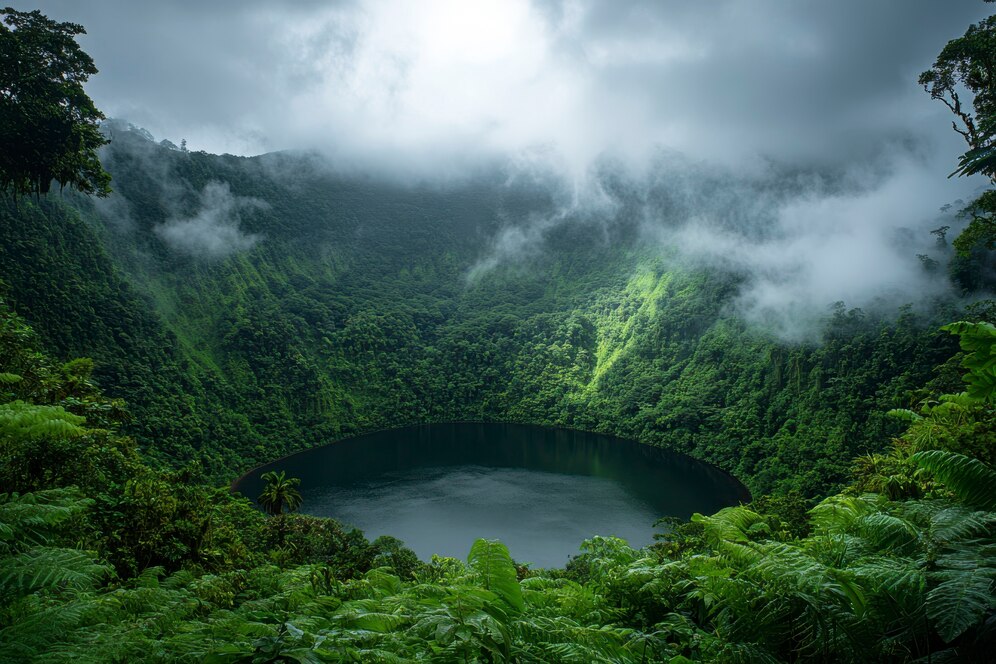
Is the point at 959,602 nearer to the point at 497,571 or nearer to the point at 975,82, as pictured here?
the point at 497,571

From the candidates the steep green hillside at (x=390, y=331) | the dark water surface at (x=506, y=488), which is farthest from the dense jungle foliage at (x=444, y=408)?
the dark water surface at (x=506, y=488)

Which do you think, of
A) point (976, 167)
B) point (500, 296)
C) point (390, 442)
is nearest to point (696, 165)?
point (500, 296)

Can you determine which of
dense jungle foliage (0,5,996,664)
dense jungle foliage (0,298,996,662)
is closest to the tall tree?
dense jungle foliage (0,5,996,664)

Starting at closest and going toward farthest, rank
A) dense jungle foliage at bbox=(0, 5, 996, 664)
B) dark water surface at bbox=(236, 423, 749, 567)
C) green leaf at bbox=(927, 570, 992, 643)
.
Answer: green leaf at bbox=(927, 570, 992, 643), dense jungle foliage at bbox=(0, 5, 996, 664), dark water surface at bbox=(236, 423, 749, 567)

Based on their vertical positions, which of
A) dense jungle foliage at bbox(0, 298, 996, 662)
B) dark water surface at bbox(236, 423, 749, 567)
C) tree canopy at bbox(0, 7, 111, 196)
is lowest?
dark water surface at bbox(236, 423, 749, 567)

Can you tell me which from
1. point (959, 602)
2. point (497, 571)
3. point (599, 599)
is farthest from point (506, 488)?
point (959, 602)

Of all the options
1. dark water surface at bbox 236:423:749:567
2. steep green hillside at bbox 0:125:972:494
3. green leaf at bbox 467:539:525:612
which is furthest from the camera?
steep green hillside at bbox 0:125:972:494

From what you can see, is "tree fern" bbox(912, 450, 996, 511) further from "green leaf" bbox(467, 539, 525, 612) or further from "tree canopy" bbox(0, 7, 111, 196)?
"tree canopy" bbox(0, 7, 111, 196)
